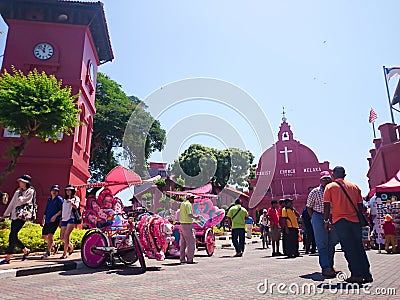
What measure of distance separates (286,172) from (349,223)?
109 ft

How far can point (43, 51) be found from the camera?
54.3 ft

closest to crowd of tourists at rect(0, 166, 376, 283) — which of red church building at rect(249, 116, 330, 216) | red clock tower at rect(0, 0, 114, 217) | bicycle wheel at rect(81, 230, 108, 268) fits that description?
bicycle wheel at rect(81, 230, 108, 268)

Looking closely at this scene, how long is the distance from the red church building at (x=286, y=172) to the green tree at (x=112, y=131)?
47.7 ft

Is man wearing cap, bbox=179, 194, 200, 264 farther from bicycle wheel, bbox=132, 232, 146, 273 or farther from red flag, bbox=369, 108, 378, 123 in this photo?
red flag, bbox=369, 108, 378, 123

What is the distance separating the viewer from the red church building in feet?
119

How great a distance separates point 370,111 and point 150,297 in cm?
2730

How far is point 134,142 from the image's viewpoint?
27.9 m

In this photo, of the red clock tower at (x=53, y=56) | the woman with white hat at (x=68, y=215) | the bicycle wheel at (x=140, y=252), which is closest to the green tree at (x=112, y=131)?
the red clock tower at (x=53, y=56)

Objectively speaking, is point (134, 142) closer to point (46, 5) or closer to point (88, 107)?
point (88, 107)

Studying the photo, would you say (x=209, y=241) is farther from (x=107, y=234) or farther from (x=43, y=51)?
(x=43, y=51)

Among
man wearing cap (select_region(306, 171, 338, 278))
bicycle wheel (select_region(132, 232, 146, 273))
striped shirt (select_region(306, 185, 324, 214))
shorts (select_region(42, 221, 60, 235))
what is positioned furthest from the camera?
shorts (select_region(42, 221, 60, 235))

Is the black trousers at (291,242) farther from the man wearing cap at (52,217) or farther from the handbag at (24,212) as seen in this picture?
the handbag at (24,212)

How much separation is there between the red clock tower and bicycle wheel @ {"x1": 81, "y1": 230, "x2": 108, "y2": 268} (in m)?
8.53

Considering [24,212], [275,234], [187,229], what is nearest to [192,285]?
[187,229]
